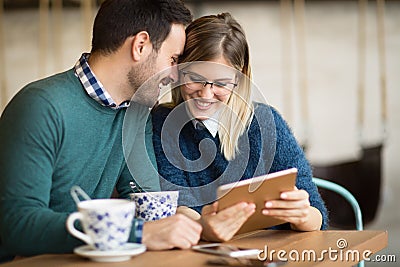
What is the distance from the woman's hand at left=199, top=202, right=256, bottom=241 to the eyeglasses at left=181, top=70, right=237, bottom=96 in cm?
45

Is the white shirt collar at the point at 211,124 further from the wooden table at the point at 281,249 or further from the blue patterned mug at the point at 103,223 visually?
the blue patterned mug at the point at 103,223

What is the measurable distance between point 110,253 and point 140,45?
591 mm

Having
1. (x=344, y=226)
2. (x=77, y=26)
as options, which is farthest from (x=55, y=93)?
(x=77, y=26)

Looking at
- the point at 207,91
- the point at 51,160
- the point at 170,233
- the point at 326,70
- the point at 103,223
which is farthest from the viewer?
the point at 326,70

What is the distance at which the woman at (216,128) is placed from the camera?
78.1 inches

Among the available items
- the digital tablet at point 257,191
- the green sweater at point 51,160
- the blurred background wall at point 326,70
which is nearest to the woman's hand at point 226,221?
the digital tablet at point 257,191

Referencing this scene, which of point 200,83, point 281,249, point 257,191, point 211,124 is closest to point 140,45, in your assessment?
point 200,83

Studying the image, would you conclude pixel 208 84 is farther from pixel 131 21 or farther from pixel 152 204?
pixel 152 204

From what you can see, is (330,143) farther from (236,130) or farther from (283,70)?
(236,130)

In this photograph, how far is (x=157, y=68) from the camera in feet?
6.06

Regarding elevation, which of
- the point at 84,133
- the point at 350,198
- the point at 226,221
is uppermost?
the point at 84,133

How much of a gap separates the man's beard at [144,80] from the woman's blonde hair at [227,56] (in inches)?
5.8

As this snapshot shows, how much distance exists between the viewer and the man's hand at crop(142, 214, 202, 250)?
1.52m

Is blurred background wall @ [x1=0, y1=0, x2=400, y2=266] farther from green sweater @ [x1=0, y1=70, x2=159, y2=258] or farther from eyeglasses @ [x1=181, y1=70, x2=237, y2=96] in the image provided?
green sweater @ [x1=0, y1=70, x2=159, y2=258]
